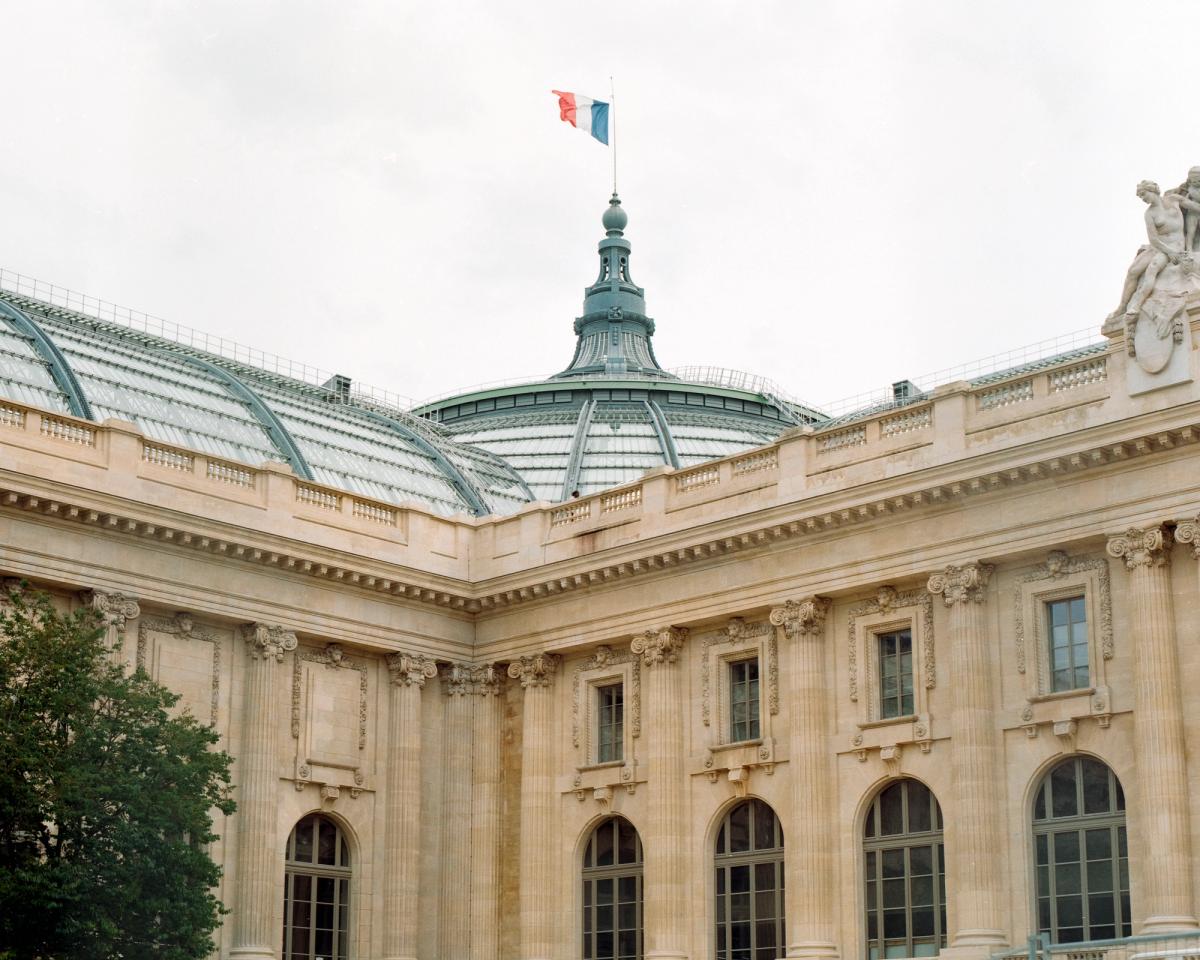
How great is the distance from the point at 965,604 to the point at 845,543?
11.9 feet

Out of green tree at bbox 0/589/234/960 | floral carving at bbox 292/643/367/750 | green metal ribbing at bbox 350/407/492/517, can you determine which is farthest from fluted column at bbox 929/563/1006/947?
green metal ribbing at bbox 350/407/492/517

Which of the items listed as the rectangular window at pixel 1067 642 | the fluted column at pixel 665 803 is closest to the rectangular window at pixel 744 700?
the fluted column at pixel 665 803

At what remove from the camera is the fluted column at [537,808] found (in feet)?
161

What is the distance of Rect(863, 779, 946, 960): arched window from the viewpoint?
42062mm

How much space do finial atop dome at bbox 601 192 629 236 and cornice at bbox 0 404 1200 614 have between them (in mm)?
27448

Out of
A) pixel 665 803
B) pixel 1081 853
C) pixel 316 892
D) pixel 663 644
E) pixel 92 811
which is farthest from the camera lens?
pixel 316 892

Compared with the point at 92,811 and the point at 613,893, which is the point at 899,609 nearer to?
the point at 613,893

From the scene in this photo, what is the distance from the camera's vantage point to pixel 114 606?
43.8m

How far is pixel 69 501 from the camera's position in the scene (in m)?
42.8

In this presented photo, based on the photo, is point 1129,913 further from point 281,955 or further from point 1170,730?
point 281,955

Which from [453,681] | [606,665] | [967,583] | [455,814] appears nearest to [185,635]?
[453,681]

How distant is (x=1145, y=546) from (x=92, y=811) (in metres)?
21.1

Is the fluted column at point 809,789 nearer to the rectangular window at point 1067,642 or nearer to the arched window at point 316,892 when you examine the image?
the rectangular window at point 1067,642

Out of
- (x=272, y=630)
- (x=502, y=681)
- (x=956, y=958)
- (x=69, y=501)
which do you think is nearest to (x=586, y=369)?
(x=502, y=681)
